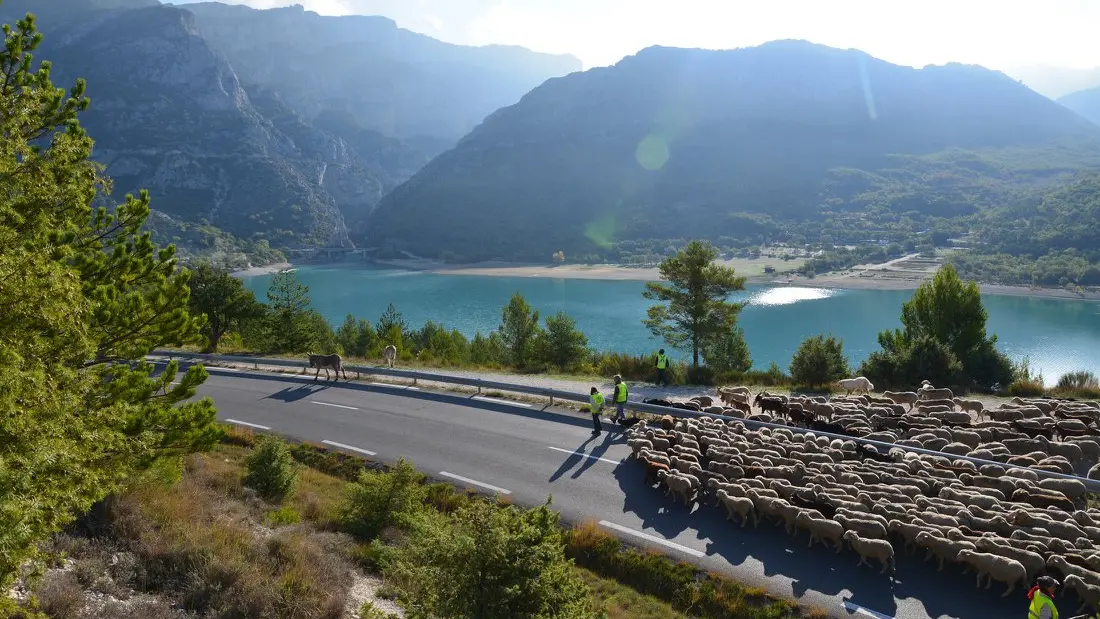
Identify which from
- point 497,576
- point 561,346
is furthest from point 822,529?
point 561,346

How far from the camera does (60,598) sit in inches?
267

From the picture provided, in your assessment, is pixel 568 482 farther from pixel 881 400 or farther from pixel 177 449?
pixel 881 400

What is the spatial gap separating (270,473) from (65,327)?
24.7 ft

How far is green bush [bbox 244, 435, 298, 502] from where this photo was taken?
12117 mm

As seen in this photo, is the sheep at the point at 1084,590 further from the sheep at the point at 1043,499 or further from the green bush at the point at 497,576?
the green bush at the point at 497,576

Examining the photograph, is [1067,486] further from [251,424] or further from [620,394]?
[251,424]

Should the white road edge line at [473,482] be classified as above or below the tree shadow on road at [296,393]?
below

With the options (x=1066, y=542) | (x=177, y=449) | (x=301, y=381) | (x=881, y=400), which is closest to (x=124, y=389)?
(x=177, y=449)

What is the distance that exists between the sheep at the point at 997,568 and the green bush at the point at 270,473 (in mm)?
12677

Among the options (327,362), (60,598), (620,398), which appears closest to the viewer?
(60,598)

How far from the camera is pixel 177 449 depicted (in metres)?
9.55

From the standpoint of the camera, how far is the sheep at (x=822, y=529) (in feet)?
34.0

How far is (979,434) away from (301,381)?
25019 millimetres

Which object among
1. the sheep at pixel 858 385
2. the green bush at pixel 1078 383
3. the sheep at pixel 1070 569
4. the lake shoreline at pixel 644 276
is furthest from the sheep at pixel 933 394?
the lake shoreline at pixel 644 276
